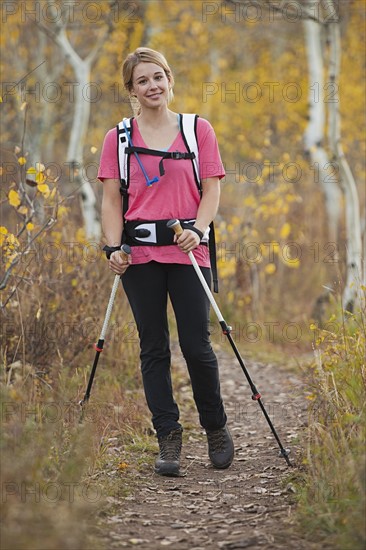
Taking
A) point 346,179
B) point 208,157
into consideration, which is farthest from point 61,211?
point 346,179

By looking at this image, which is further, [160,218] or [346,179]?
[346,179]

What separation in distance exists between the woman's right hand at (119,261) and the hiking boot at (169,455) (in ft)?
2.96

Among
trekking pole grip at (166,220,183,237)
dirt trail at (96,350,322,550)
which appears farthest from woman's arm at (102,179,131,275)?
dirt trail at (96,350,322,550)

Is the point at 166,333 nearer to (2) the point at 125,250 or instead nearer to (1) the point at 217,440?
(2) the point at 125,250

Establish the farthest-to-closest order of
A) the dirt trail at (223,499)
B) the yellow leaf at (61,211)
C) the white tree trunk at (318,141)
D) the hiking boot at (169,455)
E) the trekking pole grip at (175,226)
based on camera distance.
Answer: the white tree trunk at (318,141) → the yellow leaf at (61,211) → the hiking boot at (169,455) → the trekking pole grip at (175,226) → the dirt trail at (223,499)

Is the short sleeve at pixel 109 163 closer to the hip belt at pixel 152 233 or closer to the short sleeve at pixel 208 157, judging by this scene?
the hip belt at pixel 152 233

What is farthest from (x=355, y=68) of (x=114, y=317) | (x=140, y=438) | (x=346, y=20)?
(x=140, y=438)

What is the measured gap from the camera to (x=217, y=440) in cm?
450

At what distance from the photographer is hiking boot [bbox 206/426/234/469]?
14.8 ft

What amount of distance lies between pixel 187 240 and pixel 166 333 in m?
0.57

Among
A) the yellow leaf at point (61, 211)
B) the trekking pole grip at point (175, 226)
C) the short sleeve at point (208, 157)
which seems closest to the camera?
the trekking pole grip at point (175, 226)

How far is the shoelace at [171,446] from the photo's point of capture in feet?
14.5

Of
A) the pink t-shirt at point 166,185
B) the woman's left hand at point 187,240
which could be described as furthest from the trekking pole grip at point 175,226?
the pink t-shirt at point 166,185

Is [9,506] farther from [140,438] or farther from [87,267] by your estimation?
[87,267]
